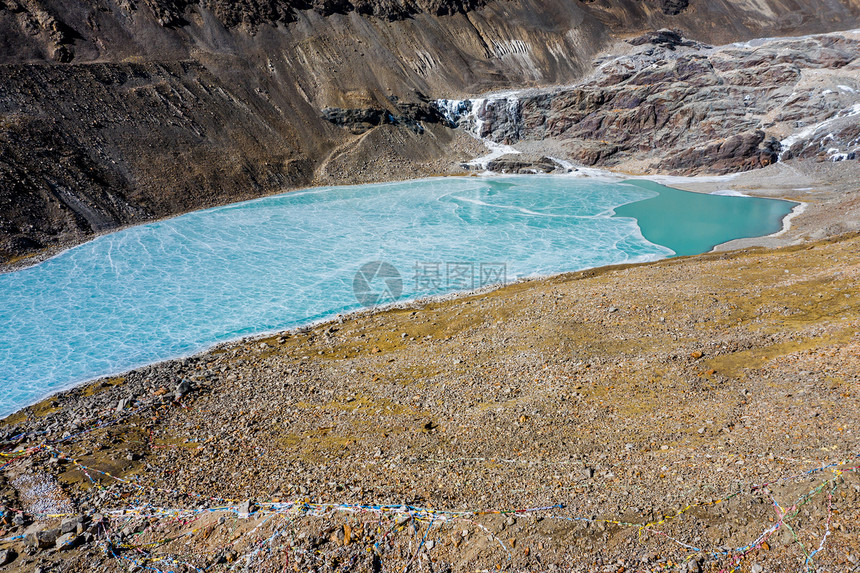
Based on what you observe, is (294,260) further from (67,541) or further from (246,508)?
(246,508)

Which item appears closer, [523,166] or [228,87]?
[228,87]

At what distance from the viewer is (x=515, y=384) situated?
11.6 metres

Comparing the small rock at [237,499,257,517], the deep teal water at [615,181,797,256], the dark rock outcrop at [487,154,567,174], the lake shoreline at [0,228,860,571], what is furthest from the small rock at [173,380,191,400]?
the dark rock outcrop at [487,154,567,174]

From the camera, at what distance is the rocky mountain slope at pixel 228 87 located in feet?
109

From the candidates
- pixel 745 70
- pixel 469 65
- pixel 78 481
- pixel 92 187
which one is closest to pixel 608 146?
pixel 745 70

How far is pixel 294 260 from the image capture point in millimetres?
27359

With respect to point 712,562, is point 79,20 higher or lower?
higher

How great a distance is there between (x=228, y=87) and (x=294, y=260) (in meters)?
31.3

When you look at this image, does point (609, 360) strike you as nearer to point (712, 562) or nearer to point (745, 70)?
point (712, 562)

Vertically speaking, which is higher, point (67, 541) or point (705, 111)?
point (705, 111)

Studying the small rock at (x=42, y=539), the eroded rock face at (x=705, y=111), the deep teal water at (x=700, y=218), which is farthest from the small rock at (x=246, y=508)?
the eroded rock face at (x=705, y=111)

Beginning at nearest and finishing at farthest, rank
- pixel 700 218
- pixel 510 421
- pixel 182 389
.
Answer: pixel 510 421, pixel 182 389, pixel 700 218

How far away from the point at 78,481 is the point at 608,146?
6098cm

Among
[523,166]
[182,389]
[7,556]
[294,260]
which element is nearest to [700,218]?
[523,166]
